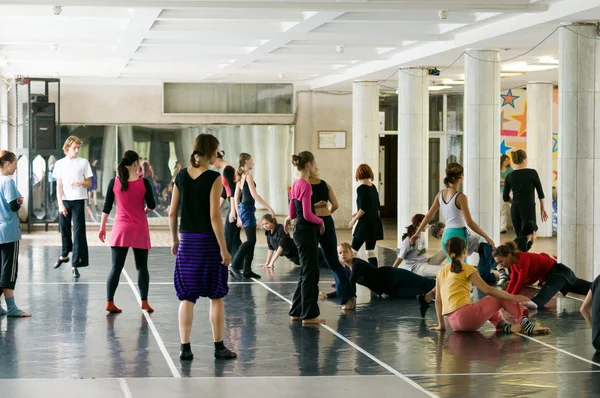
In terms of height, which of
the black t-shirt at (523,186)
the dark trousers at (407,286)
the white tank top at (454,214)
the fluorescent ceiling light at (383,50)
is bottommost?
the dark trousers at (407,286)

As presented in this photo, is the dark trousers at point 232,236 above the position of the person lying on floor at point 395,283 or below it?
above

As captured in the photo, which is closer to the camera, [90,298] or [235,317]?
[235,317]

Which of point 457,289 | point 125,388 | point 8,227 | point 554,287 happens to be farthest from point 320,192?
point 125,388

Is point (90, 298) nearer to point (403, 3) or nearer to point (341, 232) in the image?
point (403, 3)

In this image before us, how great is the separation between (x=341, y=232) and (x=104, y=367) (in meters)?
17.8

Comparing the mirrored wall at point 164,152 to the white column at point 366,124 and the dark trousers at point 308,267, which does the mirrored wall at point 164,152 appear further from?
the dark trousers at point 308,267

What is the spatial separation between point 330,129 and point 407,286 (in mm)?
15111

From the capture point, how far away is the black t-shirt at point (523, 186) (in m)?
15.2

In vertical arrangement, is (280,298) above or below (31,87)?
below

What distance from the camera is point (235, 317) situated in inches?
431

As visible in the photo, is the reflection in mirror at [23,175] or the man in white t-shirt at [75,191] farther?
the reflection in mirror at [23,175]

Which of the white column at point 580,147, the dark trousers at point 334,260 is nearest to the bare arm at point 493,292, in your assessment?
the dark trousers at point 334,260

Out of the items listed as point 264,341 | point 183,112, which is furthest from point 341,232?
point 264,341

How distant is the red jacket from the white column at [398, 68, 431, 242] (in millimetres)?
9289
